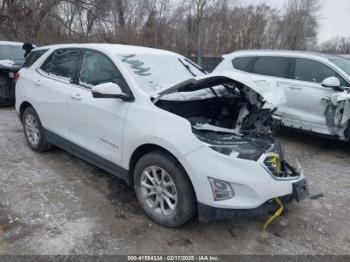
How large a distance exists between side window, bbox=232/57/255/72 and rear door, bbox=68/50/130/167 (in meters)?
3.88

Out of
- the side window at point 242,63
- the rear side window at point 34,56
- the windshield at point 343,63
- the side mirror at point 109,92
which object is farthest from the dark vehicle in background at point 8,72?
the windshield at point 343,63

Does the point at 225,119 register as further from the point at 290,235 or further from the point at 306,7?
the point at 306,7

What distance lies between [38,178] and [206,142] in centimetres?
244

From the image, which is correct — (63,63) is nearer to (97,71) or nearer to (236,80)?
(97,71)

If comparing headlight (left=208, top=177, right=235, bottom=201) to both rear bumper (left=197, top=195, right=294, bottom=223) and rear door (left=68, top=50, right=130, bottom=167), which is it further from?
rear door (left=68, top=50, right=130, bottom=167)

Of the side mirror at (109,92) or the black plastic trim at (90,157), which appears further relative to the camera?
the black plastic trim at (90,157)

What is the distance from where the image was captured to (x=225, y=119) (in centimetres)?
339

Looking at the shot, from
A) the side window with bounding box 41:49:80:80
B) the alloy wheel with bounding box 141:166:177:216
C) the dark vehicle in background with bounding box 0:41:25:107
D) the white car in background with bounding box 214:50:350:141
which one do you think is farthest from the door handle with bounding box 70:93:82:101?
the dark vehicle in background with bounding box 0:41:25:107

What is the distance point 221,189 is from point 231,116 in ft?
3.65

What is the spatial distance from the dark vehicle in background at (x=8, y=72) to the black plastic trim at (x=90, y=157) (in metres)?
3.81

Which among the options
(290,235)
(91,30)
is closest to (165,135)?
(290,235)

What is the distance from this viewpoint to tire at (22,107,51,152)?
454cm

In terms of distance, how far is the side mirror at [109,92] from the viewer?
2996mm

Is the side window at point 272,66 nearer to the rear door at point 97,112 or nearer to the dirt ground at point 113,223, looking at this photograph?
the dirt ground at point 113,223
